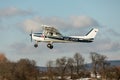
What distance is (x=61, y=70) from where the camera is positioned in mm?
155875

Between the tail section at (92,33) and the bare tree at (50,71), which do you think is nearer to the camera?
the tail section at (92,33)

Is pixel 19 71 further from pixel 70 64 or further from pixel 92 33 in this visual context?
pixel 92 33

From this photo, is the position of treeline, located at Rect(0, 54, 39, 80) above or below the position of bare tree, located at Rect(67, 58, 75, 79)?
below

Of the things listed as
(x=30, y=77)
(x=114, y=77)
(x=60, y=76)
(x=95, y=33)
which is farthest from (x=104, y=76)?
(x=95, y=33)

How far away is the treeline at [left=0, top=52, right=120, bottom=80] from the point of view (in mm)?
131950

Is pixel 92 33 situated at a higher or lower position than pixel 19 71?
higher

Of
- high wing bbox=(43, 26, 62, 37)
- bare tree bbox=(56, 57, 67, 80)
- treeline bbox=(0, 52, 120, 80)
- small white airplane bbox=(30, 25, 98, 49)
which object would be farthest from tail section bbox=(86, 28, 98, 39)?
bare tree bbox=(56, 57, 67, 80)

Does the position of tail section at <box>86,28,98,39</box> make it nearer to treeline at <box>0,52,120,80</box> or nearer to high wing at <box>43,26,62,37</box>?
high wing at <box>43,26,62,37</box>

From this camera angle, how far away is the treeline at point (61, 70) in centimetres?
13195

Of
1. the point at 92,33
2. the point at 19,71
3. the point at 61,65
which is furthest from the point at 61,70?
the point at 92,33

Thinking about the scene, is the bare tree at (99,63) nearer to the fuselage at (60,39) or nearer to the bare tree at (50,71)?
the bare tree at (50,71)

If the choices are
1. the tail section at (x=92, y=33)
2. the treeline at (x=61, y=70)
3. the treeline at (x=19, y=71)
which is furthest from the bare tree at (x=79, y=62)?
the tail section at (x=92, y=33)

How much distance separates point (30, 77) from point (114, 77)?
99.3ft

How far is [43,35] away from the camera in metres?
65.8
